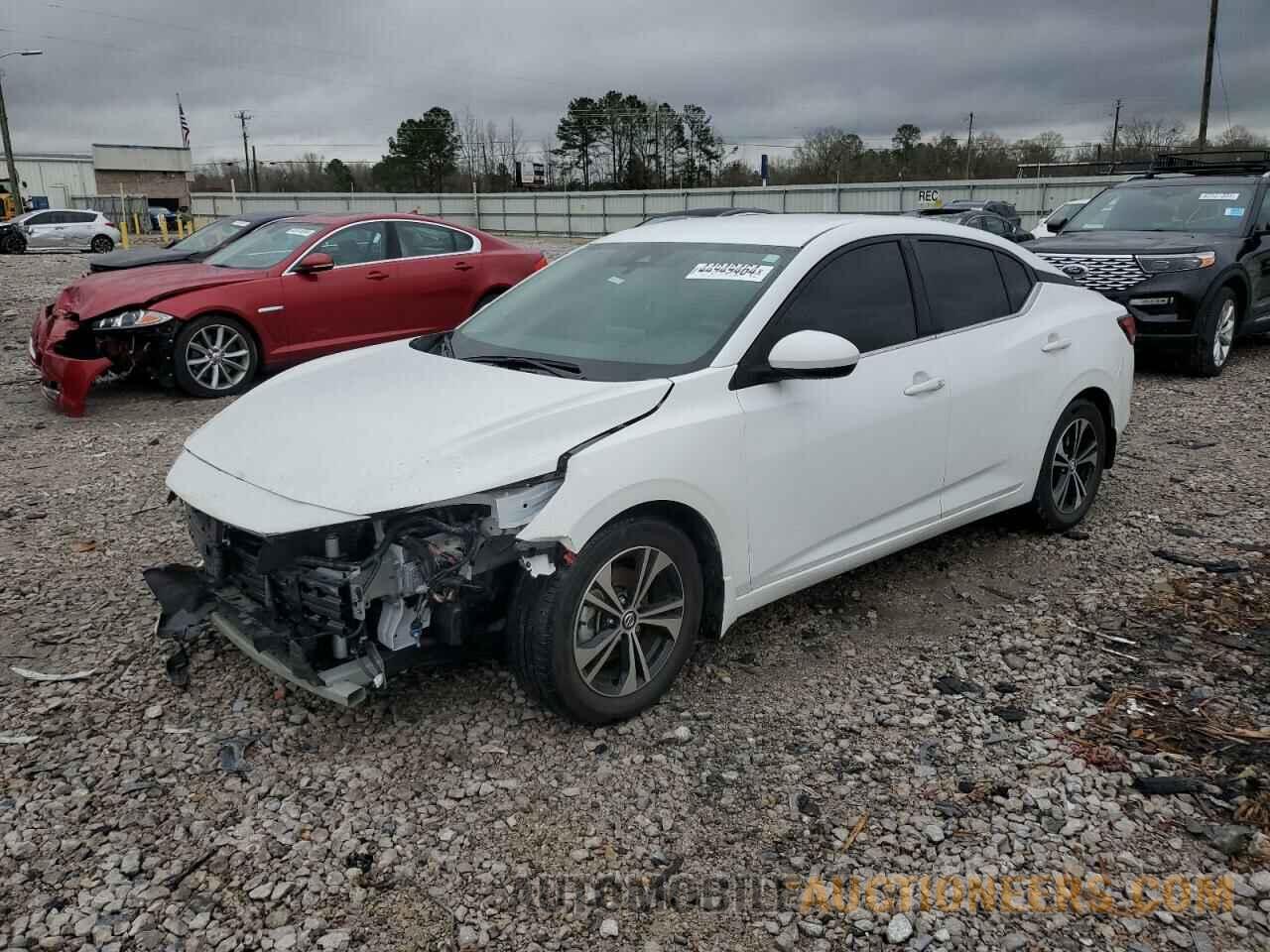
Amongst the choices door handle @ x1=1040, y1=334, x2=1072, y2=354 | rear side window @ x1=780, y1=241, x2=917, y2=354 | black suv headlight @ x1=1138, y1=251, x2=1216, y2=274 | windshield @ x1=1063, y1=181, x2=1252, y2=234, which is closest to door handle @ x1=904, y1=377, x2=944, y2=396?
rear side window @ x1=780, y1=241, x2=917, y2=354

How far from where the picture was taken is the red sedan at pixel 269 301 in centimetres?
821

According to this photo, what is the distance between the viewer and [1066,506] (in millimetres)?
5355

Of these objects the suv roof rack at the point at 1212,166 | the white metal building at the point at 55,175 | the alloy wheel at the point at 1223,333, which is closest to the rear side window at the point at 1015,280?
the alloy wheel at the point at 1223,333

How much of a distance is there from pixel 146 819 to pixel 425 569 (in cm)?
110

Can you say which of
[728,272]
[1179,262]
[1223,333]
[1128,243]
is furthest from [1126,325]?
[1223,333]

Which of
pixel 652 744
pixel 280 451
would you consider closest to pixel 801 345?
pixel 652 744

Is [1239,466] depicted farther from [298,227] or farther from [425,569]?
[298,227]

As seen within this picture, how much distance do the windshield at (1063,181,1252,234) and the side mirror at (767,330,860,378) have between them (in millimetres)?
8417

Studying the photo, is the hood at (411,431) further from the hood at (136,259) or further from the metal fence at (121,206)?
the metal fence at (121,206)

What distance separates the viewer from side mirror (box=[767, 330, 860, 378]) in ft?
11.7

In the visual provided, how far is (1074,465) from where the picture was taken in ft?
17.5

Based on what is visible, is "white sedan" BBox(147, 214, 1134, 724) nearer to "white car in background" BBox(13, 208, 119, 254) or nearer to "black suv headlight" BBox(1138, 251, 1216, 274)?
"black suv headlight" BBox(1138, 251, 1216, 274)

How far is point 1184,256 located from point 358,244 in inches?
304

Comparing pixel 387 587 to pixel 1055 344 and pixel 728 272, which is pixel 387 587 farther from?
pixel 1055 344
